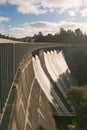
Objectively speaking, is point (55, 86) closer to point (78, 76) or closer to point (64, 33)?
point (78, 76)

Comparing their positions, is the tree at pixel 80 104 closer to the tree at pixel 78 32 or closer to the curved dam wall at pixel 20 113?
the curved dam wall at pixel 20 113

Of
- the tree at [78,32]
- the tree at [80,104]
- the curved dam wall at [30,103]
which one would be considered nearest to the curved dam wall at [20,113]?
the curved dam wall at [30,103]

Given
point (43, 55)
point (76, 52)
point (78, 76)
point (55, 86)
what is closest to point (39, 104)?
point (55, 86)

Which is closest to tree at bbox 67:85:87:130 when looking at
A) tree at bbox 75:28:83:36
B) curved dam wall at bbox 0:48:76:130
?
curved dam wall at bbox 0:48:76:130

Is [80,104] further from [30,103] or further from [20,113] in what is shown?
[20,113]

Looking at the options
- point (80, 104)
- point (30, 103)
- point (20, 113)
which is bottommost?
point (80, 104)

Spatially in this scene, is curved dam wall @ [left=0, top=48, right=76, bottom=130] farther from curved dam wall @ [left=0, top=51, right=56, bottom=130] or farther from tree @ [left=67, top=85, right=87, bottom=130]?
tree @ [left=67, top=85, right=87, bottom=130]

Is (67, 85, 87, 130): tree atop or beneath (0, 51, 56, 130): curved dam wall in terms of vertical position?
beneath

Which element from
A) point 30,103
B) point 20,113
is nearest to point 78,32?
point 30,103
